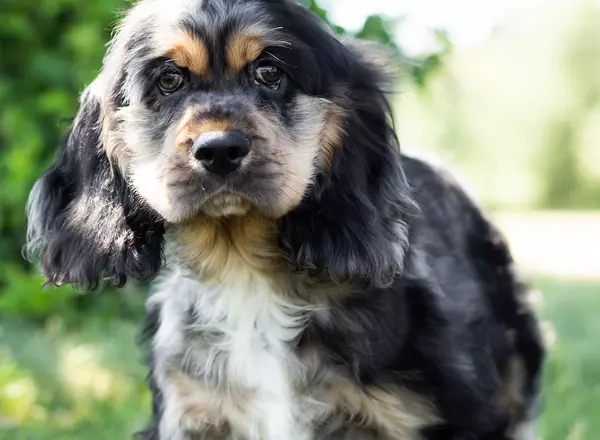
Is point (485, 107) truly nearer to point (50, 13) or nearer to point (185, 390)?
point (50, 13)

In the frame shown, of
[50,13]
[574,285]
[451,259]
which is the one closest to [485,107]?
[574,285]

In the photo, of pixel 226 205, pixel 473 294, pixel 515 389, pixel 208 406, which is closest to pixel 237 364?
pixel 208 406

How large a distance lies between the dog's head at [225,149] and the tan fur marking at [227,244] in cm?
5

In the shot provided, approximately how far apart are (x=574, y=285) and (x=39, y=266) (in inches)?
309

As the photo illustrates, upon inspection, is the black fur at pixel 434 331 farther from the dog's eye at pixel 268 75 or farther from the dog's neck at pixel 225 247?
the dog's eye at pixel 268 75

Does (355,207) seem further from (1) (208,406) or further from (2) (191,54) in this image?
(1) (208,406)

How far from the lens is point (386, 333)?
9.68ft

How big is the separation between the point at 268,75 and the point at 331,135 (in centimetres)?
30

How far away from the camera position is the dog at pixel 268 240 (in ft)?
8.95

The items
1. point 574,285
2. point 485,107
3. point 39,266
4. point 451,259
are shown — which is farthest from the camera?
point 485,107

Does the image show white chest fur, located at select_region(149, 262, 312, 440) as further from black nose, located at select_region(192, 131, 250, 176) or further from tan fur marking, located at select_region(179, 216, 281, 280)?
black nose, located at select_region(192, 131, 250, 176)

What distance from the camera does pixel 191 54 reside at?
270 cm

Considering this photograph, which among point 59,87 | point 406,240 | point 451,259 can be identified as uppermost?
point 406,240

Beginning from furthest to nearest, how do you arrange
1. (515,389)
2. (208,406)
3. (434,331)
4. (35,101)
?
(35,101) < (515,389) < (434,331) < (208,406)
